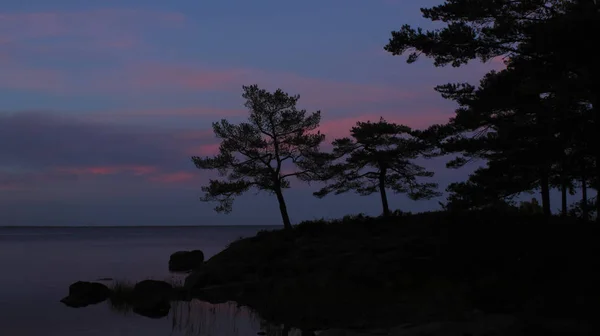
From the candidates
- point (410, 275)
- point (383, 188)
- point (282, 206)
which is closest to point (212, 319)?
point (410, 275)

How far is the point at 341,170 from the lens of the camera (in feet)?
122

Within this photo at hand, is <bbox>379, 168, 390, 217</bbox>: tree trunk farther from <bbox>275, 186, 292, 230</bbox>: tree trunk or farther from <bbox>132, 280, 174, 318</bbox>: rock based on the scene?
<bbox>132, 280, 174, 318</bbox>: rock

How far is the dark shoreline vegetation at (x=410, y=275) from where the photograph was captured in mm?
13000

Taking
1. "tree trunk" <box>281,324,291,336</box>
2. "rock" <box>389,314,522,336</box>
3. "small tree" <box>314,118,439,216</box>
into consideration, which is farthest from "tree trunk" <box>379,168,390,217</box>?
"rock" <box>389,314,522,336</box>

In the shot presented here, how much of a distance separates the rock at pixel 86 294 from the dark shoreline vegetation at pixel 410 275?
635 mm

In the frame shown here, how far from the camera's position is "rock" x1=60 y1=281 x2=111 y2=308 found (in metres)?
23.2

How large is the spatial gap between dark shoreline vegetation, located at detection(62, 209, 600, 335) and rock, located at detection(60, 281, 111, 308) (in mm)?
635

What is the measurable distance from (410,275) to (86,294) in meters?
13.9

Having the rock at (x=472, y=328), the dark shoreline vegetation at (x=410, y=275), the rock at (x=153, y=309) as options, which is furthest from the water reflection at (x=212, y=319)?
the rock at (x=472, y=328)

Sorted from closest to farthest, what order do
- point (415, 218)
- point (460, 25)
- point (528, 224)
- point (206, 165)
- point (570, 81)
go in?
point (570, 81)
point (528, 224)
point (460, 25)
point (415, 218)
point (206, 165)

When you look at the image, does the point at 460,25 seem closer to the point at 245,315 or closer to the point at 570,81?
the point at 570,81

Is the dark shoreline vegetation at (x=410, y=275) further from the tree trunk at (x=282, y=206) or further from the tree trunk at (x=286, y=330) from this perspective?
the tree trunk at (x=282, y=206)

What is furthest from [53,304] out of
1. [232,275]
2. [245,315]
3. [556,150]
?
[556,150]

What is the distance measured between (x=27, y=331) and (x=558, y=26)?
62.3 feet
